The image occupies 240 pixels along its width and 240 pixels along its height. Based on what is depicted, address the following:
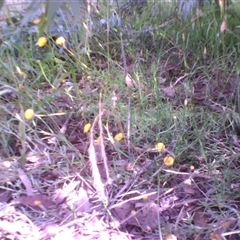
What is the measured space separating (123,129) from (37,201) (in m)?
0.44

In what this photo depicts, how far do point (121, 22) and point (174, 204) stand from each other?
1.09 m

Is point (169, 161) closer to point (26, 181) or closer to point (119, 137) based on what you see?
point (119, 137)

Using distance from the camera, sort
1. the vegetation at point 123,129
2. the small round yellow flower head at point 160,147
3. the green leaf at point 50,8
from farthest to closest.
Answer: the small round yellow flower head at point 160,147, the vegetation at point 123,129, the green leaf at point 50,8

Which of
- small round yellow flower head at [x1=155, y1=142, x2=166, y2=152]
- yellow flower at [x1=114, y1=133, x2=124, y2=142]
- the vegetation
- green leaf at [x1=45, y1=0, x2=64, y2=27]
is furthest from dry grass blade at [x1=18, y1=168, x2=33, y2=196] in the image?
green leaf at [x1=45, y1=0, x2=64, y2=27]

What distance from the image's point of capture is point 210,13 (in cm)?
210

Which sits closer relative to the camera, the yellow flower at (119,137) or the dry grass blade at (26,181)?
the dry grass blade at (26,181)

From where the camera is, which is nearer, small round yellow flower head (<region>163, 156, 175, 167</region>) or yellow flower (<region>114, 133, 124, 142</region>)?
small round yellow flower head (<region>163, 156, 175, 167</region>)

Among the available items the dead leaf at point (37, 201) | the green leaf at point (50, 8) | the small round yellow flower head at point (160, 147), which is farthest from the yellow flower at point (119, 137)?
the green leaf at point (50, 8)

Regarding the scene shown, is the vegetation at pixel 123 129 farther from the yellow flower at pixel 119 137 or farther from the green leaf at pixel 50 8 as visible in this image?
the green leaf at pixel 50 8

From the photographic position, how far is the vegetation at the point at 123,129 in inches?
56.4

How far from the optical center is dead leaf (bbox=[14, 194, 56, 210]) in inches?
58.3

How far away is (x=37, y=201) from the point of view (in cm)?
149

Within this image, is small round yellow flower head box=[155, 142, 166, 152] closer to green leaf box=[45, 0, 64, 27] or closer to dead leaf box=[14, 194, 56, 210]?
dead leaf box=[14, 194, 56, 210]

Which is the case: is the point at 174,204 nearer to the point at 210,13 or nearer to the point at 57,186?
the point at 57,186
